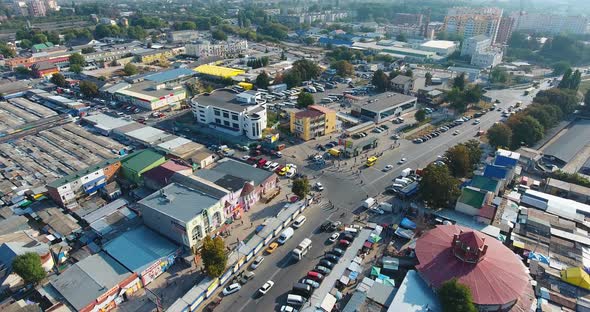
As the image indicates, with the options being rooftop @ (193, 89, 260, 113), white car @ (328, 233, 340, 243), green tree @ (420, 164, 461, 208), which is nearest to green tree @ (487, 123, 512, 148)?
green tree @ (420, 164, 461, 208)

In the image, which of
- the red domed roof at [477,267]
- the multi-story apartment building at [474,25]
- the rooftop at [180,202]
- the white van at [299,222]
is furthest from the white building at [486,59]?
the rooftop at [180,202]

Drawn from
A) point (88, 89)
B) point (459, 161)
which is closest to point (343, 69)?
point (459, 161)

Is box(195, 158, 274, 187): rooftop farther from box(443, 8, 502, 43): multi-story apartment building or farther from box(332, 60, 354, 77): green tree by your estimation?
box(443, 8, 502, 43): multi-story apartment building

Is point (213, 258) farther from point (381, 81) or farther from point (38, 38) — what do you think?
point (38, 38)

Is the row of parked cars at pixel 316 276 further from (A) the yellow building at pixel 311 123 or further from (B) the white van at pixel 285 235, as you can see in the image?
(A) the yellow building at pixel 311 123

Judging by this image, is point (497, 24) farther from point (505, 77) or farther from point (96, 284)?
point (96, 284)

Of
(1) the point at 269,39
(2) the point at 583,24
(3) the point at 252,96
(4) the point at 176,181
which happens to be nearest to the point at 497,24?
(2) the point at 583,24

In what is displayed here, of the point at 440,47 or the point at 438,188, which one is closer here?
the point at 438,188
